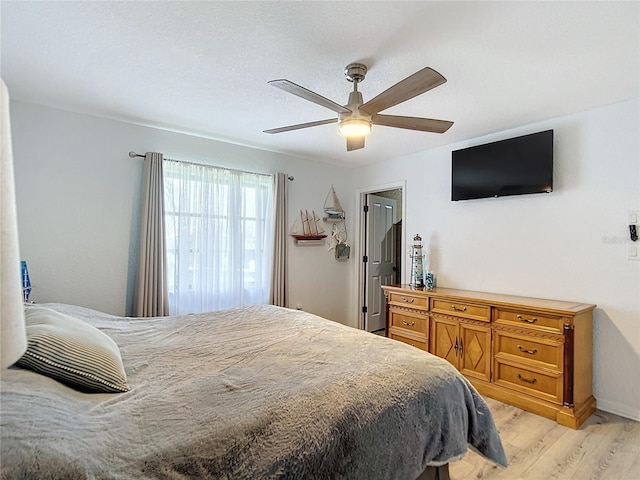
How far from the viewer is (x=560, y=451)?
2.22 metres

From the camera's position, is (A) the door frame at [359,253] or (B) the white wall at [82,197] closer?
(B) the white wall at [82,197]

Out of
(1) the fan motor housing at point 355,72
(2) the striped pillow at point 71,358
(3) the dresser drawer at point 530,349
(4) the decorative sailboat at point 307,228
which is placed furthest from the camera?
(4) the decorative sailboat at point 307,228

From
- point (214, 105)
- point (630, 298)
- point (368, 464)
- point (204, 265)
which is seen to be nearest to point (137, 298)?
point (204, 265)

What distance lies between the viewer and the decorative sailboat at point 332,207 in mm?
4797

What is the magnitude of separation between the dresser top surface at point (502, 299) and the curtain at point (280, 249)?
1324 millimetres

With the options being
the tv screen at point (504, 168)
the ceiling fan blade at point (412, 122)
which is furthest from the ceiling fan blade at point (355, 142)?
the tv screen at point (504, 168)

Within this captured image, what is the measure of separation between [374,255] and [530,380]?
2.69 meters

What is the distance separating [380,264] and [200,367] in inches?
156

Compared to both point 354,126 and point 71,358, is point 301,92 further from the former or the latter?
point 71,358

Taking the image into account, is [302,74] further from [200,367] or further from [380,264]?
[380,264]

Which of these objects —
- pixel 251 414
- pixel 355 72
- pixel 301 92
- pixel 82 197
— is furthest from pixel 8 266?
pixel 82 197

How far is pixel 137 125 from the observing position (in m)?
3.31

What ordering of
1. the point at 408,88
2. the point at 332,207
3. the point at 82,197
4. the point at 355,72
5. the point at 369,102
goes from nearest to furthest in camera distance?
the point at 408,88 < the point at 369,102 < the point at 355,72 < the point at 82,197 < the point at 332,207

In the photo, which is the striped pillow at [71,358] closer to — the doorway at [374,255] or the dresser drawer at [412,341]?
the dresser drawer at [412,341]
